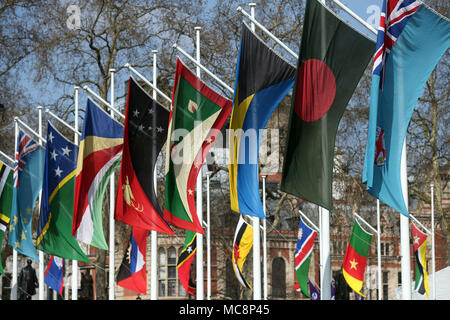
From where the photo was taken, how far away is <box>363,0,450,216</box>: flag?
1183cm

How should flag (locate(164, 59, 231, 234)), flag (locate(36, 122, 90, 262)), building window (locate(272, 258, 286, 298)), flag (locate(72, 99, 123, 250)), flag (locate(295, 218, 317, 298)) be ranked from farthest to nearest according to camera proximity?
building window (locate(272, 258, 286, 298)), flag (locate(295, 218, 317, 298)), flag (locate(36, 122, 90, 262)), flag (locate(72, 99, 123, 250)), flag (locate(164, 59, 231, 234))

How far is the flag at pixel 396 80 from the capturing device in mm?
11828

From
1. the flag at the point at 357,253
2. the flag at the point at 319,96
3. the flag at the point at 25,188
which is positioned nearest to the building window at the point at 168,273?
the flag at the point at 357,253

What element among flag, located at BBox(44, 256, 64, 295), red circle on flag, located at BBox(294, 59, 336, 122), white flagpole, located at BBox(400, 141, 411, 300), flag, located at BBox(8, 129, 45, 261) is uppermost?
flag, located at BBox(8, 129, 45, 261)

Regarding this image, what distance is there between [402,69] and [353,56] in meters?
1.39

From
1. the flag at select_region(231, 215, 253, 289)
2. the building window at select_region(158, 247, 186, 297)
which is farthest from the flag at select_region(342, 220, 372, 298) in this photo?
Answer: the building window at select_region(158, 247, 186, 297)

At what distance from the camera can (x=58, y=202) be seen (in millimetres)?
23344

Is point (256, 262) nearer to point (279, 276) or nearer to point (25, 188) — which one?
point (25, 188)

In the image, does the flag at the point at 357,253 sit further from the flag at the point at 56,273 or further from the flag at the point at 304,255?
the flag at the point at 56,273

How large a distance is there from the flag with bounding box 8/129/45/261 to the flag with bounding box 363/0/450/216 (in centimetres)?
1583

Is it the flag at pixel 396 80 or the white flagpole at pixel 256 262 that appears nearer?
the flag at pixel 396 80

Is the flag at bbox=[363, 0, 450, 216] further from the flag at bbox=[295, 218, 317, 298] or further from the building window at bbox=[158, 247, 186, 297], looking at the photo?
the building window at bbox=[158, 247, 186, 297]

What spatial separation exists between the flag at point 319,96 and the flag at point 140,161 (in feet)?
22.5

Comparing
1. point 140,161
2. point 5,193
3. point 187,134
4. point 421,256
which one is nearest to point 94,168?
point 140,161
